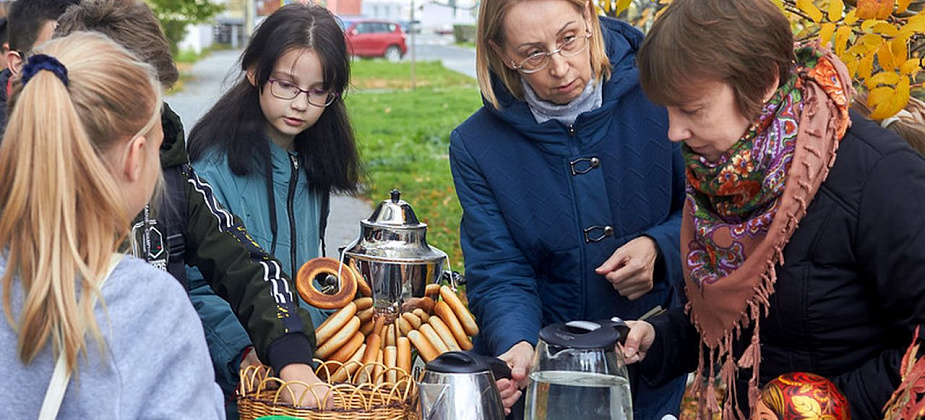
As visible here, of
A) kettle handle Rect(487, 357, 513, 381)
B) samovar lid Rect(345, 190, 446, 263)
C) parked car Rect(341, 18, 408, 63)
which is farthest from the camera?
parked car Rect(341, 18, 408, 63)

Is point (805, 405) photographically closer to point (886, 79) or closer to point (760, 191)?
point (760, 191)

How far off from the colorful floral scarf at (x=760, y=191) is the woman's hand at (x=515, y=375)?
0.45m

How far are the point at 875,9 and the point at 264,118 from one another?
1689mm

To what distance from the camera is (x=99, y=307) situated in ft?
5.71

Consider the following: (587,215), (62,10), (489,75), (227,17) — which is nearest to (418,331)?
(587,215)

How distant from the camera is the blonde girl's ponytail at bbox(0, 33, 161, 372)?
1715 millimetres

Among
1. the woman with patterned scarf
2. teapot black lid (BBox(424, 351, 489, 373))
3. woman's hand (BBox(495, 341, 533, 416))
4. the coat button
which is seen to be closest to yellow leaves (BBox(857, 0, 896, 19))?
the woman with patterned scarf

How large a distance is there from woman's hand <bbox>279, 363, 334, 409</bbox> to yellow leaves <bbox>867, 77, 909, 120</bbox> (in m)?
1.45

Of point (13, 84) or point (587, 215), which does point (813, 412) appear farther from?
point (13, 84)

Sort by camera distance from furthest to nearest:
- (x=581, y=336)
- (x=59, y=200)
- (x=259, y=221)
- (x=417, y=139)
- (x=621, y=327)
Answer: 1. (x=417, y=139)
2. (x=259, y=221)
3. (x=621, y=327)
4. (x=581, y=336)
5. (x=59, y=200)

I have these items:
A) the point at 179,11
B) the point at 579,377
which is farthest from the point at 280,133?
the point at 179,11

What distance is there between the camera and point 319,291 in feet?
9.04

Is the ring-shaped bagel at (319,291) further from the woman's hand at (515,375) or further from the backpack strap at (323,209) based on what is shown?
the backpack strap at (323,209)

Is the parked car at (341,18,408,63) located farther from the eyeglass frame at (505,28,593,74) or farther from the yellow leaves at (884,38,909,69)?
the yellow leaves at (884,38,909,69)
